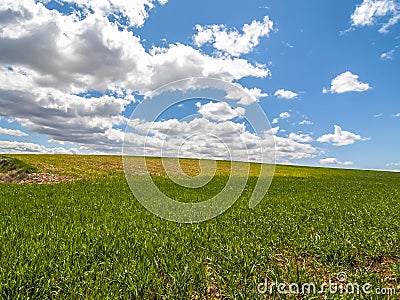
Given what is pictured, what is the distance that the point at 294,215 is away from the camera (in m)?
11.2

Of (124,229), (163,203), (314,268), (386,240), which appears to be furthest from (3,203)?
(386,240)

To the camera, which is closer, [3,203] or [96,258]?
[96,258]

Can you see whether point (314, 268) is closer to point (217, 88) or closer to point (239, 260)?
point (239, 260)

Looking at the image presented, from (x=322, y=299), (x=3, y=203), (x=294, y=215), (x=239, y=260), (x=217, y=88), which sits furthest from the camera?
(x=3, y=203)

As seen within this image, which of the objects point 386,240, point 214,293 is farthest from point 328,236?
point 214,293

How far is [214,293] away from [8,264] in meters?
3.76

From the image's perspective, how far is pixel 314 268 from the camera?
6.03 m

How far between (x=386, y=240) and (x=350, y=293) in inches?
155

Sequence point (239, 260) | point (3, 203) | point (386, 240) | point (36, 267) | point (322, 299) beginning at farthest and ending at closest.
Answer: point (3, 203)
point (386, 240)
point (239, 260)
point (36, 267)
point (322, 299)

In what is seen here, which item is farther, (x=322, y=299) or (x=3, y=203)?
(x=3, y=203)

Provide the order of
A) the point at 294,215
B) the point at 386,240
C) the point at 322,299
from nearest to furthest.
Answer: the point at 322,299 → the point at 386,240 → the point at 294,215

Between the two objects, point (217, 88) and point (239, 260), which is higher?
point (217, 88)

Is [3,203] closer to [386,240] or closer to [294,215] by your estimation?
[294,215]

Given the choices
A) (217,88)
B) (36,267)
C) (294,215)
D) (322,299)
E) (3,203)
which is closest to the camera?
(322,299)
